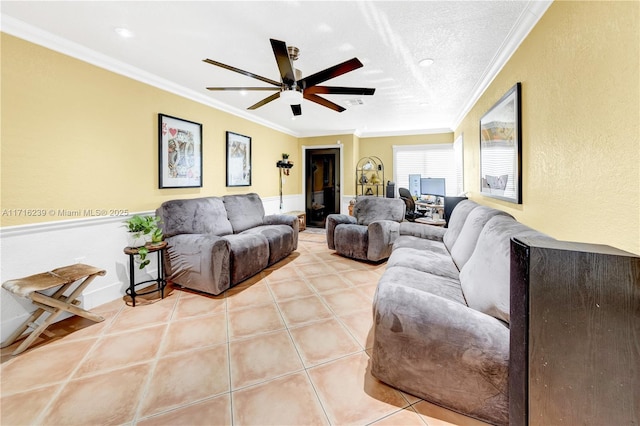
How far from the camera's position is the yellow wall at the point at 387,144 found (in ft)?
19.0

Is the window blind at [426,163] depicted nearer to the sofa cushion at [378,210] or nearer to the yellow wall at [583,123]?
the sofa cushion at [378,210]

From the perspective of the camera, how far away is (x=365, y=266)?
3672mm

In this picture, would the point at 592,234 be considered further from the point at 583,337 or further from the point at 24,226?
the point at 24,226

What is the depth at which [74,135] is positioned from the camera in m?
2.31

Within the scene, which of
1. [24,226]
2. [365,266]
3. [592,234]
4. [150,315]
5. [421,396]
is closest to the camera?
[592,234]

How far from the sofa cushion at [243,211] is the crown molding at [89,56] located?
4.97ft

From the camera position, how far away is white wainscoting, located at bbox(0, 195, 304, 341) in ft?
6.39

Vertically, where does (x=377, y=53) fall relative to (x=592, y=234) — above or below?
above

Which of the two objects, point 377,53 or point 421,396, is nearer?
point 421,396

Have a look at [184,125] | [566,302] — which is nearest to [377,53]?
[566,302]

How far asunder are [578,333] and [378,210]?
346cm

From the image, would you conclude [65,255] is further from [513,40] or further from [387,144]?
[387,144]

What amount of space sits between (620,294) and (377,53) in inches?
96.2

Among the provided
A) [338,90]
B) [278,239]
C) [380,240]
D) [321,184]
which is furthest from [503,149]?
[321,184]
